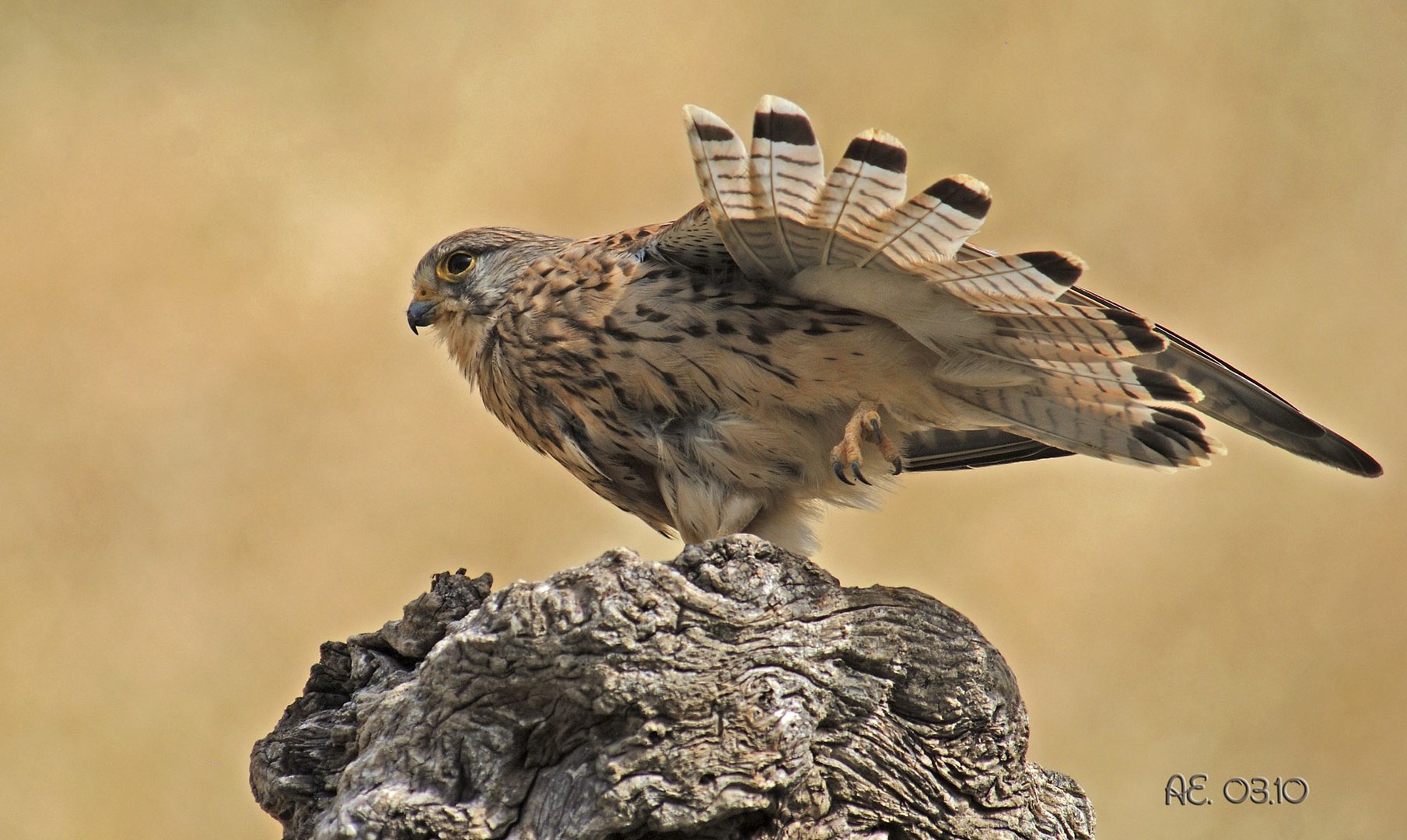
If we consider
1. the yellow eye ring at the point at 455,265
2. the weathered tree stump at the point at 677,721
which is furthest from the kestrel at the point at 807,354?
the weathered tree stump at the point at 677,721

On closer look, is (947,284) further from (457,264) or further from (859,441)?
(457,264)

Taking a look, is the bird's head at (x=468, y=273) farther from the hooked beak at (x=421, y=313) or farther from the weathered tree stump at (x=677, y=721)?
the weathered tree stump at (x=677, y=721)

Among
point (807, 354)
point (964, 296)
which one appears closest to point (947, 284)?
point (964, 296)

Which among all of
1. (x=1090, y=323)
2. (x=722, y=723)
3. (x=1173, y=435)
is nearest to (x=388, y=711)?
(x=722, y=723)

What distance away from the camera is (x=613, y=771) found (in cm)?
168

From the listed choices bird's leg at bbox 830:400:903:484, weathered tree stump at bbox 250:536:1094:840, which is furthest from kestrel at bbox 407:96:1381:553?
weathered tree stump at bbox 250:536:1094:840

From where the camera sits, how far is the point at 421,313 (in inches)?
114

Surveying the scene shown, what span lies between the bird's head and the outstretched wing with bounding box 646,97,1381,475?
0.48 meters

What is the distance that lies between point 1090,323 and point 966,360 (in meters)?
0.28

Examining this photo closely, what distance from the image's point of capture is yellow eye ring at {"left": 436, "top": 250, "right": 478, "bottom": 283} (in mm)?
2848

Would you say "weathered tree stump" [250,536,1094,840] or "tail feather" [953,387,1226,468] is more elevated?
"tail feather" [953,387,1226,468]

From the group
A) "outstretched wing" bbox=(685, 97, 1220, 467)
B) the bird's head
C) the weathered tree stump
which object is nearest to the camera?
the weathered tree stump

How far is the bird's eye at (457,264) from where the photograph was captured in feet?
9.37

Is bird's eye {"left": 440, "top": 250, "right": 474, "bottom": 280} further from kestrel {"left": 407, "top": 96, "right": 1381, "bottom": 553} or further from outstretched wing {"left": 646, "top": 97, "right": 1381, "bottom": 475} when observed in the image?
outstretched wing {"left": 646, "top": 97, "right": 1381, "bottom": 475}
